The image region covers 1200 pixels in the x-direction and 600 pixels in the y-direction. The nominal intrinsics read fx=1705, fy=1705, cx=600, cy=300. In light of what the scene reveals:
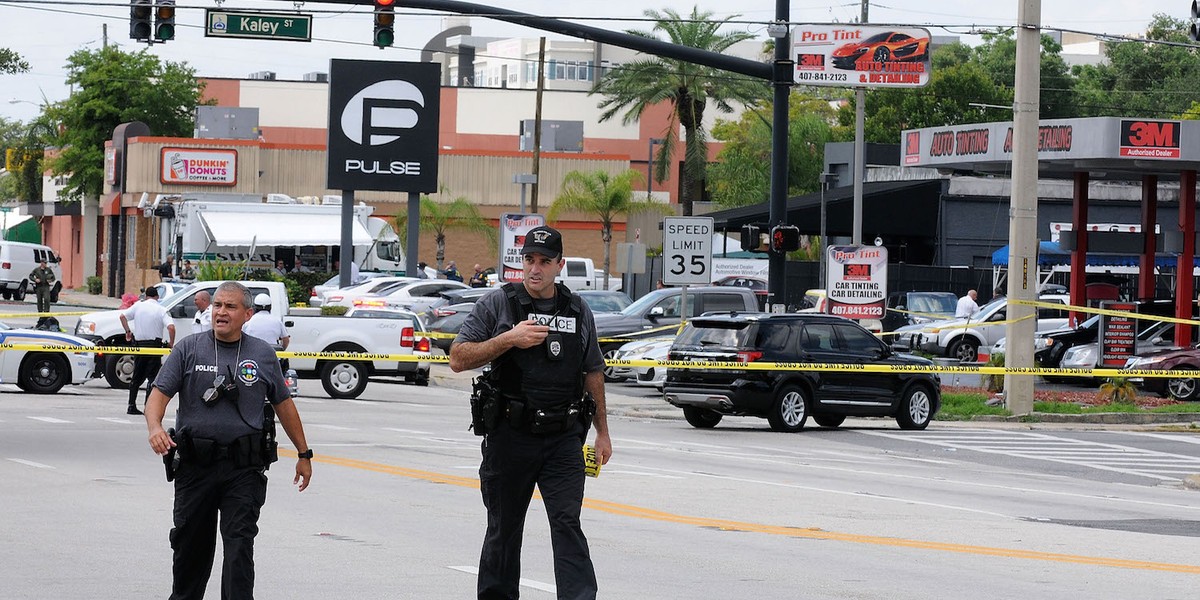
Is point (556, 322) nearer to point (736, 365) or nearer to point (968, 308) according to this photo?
point (736, 365)

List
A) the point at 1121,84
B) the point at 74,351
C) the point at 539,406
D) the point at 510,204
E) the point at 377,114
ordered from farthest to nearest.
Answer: the point at 1121,84 < the point at 510,204 < the point at 377,114 < the point at 74,351 < the point at 539,406

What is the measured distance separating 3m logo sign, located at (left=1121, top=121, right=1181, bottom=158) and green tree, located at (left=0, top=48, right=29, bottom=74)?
22.4m

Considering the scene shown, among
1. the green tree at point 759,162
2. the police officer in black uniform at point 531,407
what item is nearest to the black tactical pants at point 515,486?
the police officer in black uniform at point 531,407

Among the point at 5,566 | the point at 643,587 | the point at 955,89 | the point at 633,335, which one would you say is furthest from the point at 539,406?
the point at 955,89

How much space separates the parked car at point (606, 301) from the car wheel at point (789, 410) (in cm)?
1197

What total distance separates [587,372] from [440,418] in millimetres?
15984

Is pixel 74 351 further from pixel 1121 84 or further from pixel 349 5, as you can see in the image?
pixel 1121 84

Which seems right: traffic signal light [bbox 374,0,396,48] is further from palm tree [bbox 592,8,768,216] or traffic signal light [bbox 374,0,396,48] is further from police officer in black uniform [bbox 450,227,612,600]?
palm tree [bbox 592,8,768,216]

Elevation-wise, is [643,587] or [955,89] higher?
[955,89]

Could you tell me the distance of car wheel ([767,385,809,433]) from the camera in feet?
76.0

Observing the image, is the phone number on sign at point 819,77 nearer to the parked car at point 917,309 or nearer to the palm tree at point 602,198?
the parked car at point 917,309

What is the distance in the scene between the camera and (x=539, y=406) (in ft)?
25.8

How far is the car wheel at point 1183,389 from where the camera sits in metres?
29.7

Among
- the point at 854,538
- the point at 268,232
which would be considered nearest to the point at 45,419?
the point at 854,538
